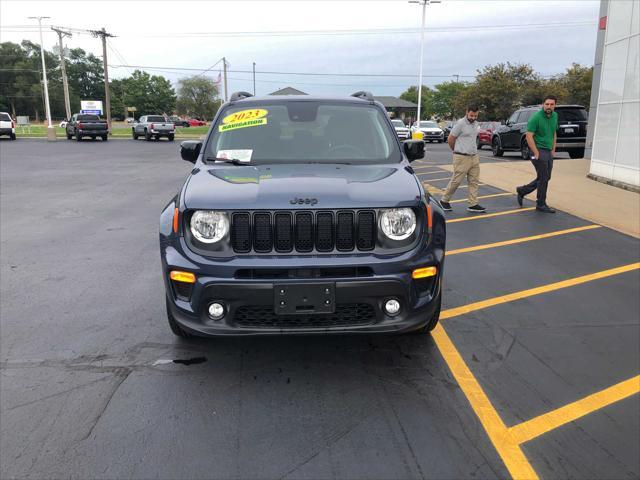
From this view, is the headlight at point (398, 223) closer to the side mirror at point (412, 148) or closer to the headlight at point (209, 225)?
the headlight at point (209, 225)

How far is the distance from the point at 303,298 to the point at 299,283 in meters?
0.09

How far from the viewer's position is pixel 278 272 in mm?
3104

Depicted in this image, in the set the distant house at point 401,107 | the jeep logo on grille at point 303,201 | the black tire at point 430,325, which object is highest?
the distant house at point 401,107

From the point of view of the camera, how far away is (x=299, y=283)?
9.97ft

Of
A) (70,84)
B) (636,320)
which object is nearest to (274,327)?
(636,320)

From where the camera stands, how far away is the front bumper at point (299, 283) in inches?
120

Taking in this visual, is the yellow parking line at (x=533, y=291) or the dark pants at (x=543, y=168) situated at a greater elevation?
the dark pants at (x=543, y=168)

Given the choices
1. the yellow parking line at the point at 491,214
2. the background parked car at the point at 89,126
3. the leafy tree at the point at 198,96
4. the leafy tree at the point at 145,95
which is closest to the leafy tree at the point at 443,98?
the leafy tree at the point at 198,96

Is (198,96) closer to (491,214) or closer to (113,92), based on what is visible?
(113,92)

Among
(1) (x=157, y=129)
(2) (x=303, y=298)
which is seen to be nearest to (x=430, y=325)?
(2) (x=303, y=298)

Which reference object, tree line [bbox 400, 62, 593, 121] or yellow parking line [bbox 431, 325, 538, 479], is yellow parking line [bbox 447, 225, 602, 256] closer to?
yellow parking line [bbox 431, 325, 538, 479]

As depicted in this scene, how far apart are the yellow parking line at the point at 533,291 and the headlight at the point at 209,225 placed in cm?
213

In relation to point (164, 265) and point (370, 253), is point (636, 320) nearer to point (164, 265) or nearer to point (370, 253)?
point (370, 253)

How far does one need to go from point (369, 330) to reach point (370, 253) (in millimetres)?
459
